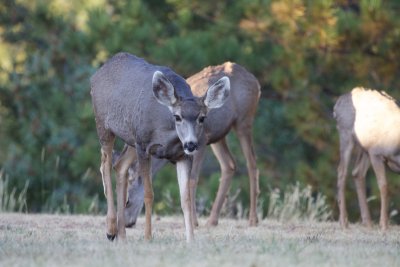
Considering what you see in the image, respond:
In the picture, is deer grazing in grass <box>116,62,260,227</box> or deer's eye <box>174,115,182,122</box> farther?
deer grazing in grass <box>116,62,260,227</box>

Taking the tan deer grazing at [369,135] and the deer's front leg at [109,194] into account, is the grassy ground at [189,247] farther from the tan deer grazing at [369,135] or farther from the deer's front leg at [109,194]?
the tan deer grazing at [369,135]

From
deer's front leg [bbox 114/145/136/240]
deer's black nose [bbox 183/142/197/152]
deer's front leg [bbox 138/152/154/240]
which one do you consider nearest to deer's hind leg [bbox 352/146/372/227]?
deer's front leg [bbox 114/145/136/240]

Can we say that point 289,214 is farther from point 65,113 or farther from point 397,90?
point 65,113

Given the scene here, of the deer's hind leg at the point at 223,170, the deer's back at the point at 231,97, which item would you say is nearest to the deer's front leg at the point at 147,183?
the deer's back at the point at 231,97

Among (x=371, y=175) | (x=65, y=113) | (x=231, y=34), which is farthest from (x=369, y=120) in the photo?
(x=65, y=113)

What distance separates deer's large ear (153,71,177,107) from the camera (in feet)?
32.8

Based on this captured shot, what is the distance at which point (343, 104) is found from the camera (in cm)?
1423

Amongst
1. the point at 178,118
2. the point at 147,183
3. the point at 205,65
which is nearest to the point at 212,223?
the point at 147,183

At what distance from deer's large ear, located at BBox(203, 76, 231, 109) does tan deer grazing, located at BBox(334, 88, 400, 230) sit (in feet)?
12.0

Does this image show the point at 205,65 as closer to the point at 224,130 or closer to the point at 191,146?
the point at 224,130

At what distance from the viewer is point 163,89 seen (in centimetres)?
1005

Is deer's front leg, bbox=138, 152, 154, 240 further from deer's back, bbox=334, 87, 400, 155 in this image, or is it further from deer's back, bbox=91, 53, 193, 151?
deer's back, bbox=334, 87, 400, 155

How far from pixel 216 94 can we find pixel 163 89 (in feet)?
1.89

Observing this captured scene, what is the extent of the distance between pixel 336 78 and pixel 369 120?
→ 18.8 ft
